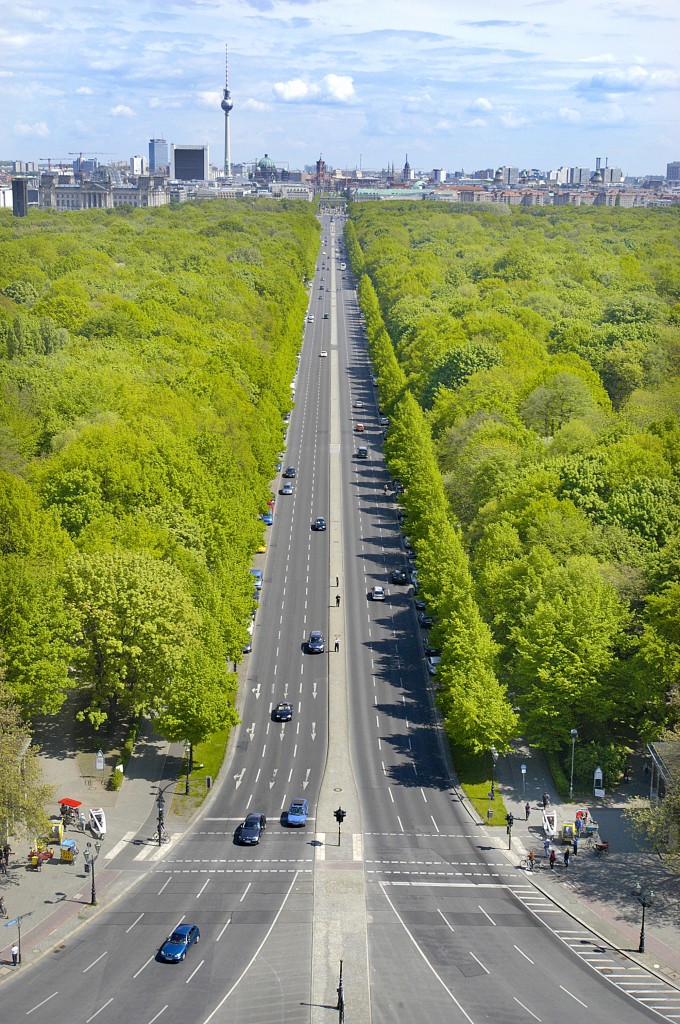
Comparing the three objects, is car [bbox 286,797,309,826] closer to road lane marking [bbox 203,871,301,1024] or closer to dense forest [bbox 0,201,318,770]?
road lane marking [bbox 203,871,301,1024]

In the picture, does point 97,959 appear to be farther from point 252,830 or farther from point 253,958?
point 252,830

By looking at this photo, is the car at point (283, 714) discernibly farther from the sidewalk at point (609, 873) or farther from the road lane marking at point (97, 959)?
the road lane marking at point (97, 959)

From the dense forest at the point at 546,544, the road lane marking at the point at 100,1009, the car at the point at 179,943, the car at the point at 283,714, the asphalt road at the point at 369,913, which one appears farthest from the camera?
the car at the point at 283,714

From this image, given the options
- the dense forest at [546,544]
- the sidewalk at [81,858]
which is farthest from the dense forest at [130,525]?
the dense forest at [546,544]

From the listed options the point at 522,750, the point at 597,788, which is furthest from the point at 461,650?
the point at 597,788

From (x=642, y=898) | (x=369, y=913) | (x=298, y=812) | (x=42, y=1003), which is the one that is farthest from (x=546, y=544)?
(x=42, y=1003)

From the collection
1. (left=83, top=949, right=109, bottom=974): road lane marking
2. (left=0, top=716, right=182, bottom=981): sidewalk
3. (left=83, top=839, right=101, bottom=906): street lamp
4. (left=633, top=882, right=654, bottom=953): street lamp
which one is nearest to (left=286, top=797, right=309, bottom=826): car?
(left=0, top=716, right=182, bottom=981): sidewalk

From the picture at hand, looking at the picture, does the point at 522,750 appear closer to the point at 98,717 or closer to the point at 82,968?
the point at 98,717

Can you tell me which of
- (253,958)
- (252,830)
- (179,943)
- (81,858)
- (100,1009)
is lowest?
(100,1009)
